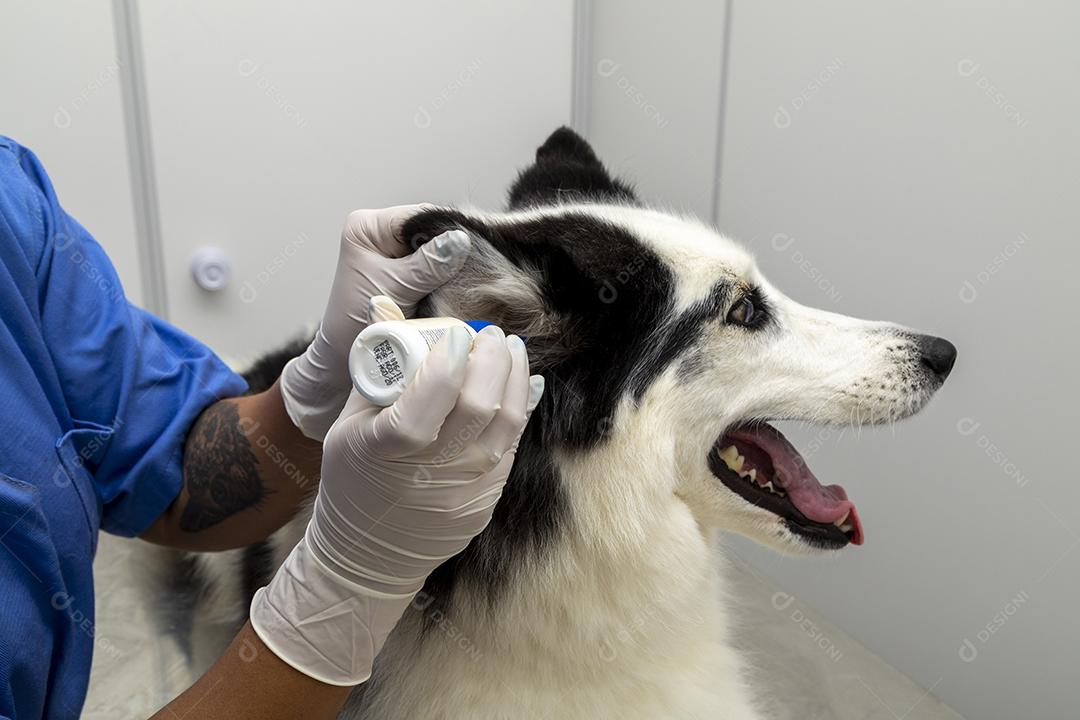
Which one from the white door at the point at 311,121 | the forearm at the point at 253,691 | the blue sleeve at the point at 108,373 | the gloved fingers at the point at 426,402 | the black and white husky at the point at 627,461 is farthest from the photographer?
the white door at the point at 311,121

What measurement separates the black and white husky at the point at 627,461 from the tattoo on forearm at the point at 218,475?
14.5 inches

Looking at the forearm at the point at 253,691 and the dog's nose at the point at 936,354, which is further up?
the dog's nose at the point at 936,354

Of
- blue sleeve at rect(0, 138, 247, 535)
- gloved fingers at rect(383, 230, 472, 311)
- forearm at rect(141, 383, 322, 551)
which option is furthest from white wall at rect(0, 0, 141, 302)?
gloved fingers at rect(383, 230, 472, 311)

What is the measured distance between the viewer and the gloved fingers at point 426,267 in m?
0.90

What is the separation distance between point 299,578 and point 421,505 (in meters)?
0.17

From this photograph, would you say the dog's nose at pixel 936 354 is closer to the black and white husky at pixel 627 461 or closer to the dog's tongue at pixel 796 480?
the black and white husky at pixel 627 461

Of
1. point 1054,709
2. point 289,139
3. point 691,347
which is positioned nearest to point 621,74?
point 289,139

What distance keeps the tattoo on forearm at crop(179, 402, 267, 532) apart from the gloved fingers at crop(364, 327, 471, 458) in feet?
1.89

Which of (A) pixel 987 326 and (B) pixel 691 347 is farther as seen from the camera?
(A) pixel 987 326

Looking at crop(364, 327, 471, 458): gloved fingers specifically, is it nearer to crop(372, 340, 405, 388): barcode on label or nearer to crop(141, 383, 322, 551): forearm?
crop(372, 340, 405, 388): barcode on label

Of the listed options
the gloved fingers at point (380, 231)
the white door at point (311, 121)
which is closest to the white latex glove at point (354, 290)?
the gloved fingers at point (380, 231)

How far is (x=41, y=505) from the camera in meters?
1.03

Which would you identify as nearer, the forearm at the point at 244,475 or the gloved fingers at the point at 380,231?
the gloved fingers at the point at 380,231

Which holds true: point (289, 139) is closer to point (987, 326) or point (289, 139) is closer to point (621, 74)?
point (621, 74)
